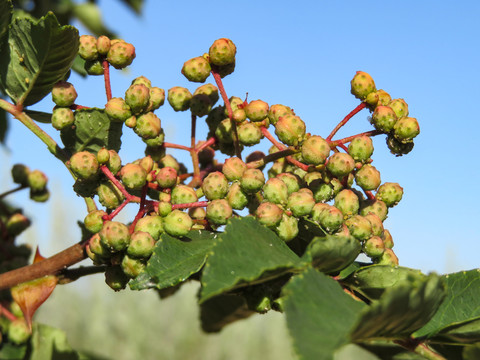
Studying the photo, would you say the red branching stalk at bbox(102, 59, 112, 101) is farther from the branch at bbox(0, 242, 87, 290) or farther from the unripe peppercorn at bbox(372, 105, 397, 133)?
the unripe peppercorn at bbox(372, 105, 397, 133)

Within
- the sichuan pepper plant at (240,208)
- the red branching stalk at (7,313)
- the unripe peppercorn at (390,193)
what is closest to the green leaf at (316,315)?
the sichuan pepper plant at (240,208)

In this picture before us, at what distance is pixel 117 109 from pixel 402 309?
2.50 ft

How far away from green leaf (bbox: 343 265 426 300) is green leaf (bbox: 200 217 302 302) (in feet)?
0.52

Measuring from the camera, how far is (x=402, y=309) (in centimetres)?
93

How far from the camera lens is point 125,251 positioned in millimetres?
1232

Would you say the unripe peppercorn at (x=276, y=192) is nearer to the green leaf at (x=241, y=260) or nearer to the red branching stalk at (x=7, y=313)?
the green leaf at (x=241, y=260)

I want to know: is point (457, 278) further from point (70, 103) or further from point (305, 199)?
point (70, 103)

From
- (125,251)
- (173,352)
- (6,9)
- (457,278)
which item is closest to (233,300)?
(125,251)

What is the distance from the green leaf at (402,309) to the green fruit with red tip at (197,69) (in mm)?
681

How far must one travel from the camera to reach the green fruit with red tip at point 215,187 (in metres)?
1.23

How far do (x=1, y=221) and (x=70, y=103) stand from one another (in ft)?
2.72

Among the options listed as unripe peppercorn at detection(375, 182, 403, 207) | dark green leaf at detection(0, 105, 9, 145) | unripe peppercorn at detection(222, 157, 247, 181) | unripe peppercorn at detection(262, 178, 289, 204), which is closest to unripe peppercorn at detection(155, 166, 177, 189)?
unripe peppercorn at detection(222, 157, 247, 181)

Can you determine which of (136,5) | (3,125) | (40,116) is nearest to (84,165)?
(40,116)

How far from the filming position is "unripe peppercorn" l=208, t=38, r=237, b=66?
4.51ft
